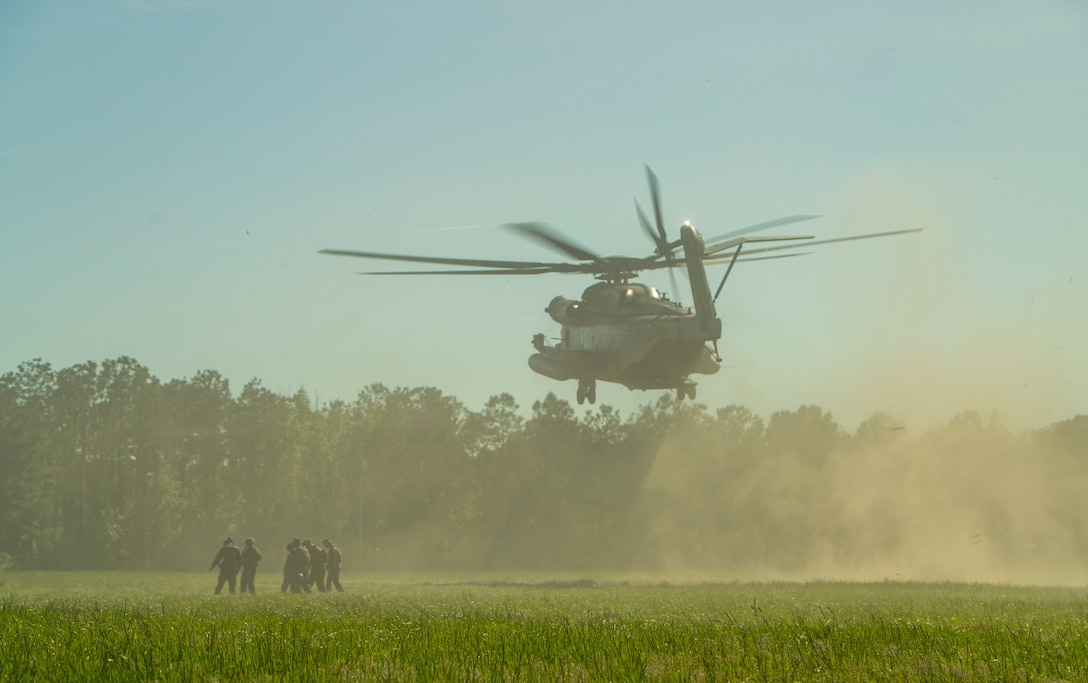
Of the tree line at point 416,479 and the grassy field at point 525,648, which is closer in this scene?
the grassy field at point 525,648

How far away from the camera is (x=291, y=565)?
3222cm

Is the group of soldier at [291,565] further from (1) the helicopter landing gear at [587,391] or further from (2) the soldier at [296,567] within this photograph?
(1) the helicopter landing gear at [587,391]

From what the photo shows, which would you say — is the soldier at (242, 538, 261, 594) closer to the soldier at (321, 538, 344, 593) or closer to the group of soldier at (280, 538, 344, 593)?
the group of soldier at (280, 538, 344, 593)

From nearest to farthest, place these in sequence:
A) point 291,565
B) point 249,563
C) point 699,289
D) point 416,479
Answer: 1. point 699,289
2. point 249,563
3. point 291,565
4. point 416,479

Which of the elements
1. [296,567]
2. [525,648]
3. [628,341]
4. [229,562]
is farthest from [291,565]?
[525,648]

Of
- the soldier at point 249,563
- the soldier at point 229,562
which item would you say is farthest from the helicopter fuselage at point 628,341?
the soldier at point 229,562

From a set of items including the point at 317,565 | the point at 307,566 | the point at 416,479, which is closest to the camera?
the point at 307,566

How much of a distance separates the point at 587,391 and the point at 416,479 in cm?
6721

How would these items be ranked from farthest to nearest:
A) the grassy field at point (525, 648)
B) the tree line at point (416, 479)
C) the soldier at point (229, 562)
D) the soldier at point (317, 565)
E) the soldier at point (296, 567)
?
1. the tree line at point (416, 479)
2. the soldier at point (317, 565)
3. the soldier at point (296, 567)
4. the soldier at point (229, 562)
5. the grassy field at point (525, 648)

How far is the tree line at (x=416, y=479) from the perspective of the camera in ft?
274

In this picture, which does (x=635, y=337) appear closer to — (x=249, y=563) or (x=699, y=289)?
(x=699, y=289)

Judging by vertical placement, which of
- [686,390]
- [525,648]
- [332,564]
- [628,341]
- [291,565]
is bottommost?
[332,564]

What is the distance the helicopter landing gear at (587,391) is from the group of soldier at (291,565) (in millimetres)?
8571

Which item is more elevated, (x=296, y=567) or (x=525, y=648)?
(x=525, y=648)
